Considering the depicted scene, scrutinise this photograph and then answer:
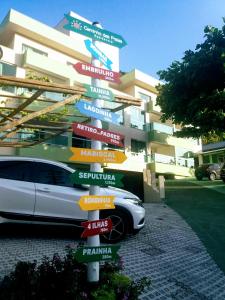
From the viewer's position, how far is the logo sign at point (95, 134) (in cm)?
422

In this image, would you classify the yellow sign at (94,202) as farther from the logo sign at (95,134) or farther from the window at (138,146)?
the window at (138,146)

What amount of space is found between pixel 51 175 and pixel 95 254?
374 cm

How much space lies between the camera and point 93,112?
436 centimetres

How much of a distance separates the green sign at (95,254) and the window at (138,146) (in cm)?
2604

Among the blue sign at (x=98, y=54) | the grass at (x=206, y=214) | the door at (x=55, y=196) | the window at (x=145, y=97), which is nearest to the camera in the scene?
the blue sign at (x=98, y=54)

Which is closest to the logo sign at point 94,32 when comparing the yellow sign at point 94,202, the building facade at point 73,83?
the yellow sign at point 94,202

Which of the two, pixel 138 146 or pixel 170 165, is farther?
pixel 170 165

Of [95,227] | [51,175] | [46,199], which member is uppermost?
[51,175]

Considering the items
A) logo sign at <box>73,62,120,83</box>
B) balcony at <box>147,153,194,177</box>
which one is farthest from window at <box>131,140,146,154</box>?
logo sign at <box>73,62,120,83</box>

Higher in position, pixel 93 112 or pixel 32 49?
pixel 32 49

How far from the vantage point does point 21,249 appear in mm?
6266

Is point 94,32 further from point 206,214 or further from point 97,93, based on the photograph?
point 206,214

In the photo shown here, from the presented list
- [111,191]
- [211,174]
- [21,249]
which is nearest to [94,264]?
[21,249]

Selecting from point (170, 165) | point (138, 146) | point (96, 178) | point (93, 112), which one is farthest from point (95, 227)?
point (170, 165)
